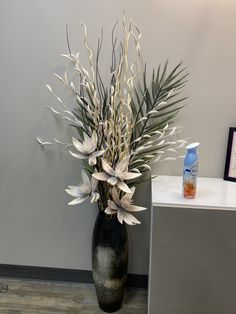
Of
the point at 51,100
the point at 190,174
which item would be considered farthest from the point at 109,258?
the point at 51,100

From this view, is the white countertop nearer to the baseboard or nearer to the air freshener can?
the air freshener can

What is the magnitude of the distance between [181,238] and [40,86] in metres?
1.19

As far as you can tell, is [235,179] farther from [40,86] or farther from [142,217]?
[40,86]

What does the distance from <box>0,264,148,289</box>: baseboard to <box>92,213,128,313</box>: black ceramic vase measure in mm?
248

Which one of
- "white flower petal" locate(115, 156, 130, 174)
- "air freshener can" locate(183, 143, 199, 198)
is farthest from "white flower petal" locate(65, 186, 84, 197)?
"air freshener can" locate(183, 143, 199, 198)

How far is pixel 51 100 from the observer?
6.33ft

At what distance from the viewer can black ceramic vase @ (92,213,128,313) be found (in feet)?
5.84

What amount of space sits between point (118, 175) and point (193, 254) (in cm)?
51

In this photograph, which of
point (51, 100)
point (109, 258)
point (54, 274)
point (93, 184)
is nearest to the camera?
point (93, 184)

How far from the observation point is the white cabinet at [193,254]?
57.2 inches

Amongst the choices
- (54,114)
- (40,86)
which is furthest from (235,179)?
(40,86)

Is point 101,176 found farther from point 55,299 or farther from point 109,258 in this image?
point 55,299

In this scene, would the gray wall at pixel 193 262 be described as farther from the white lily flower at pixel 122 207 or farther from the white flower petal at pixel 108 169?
the white flower petal at pixel 108 169

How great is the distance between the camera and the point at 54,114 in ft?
6.38
